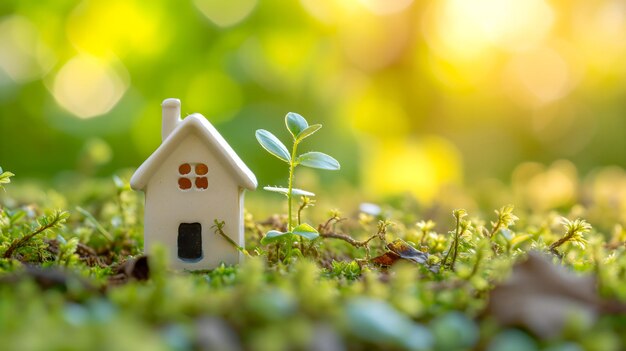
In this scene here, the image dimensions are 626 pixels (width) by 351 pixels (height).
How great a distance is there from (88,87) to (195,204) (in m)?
4.17

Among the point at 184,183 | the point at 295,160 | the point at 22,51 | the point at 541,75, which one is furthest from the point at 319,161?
the point at 541,75

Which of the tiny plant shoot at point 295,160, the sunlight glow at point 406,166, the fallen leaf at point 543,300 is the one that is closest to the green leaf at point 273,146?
the tiny plant shoot at point 295,160

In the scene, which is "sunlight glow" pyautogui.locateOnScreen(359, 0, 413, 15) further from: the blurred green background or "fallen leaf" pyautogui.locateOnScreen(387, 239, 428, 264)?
"fallen leaf" pyautogui.locateOnScreen(387, 239, 428, 264)

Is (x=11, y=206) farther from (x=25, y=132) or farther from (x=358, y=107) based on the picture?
(x=358, y=107)

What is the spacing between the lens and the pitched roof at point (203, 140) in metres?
1.24

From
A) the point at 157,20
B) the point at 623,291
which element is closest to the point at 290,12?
the point at 157,20

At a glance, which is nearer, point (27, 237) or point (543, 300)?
point (543, 300)

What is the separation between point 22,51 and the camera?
511cm

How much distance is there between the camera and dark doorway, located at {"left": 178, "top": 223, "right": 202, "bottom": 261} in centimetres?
129

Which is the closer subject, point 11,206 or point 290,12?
point 11,206

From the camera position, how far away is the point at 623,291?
0.87 meters

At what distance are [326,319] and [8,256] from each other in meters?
0.73

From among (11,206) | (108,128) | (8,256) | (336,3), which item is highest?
(336,3)

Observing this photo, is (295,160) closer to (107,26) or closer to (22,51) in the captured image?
(107,26)
